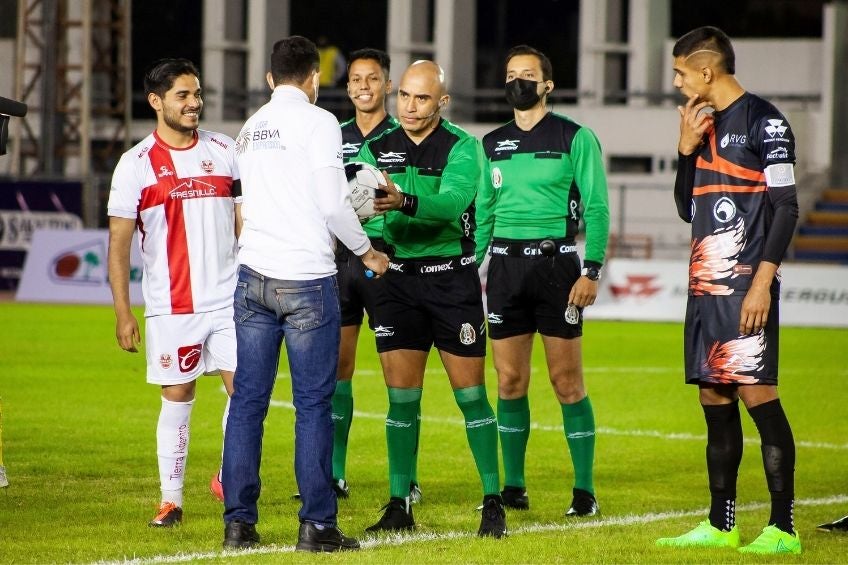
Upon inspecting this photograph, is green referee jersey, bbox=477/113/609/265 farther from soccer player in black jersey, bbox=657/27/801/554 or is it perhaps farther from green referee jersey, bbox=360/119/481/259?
soccer player in black jersey, bbox=657/27/801/554

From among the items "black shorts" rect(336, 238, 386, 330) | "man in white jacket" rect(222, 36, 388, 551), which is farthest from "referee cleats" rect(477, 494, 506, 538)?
"black shorts" rect(336, 238, 386, 330)

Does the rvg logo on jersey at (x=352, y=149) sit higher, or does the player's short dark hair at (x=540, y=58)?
the player's short dark hair at (x=540, y=58)

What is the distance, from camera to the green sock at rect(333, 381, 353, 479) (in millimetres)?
7902

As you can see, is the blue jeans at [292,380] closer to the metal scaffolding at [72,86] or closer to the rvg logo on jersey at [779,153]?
the rvg logo on jersey at [779,153]

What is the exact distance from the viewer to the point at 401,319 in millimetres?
6910

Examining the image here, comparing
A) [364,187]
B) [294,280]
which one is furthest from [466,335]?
[294,280]

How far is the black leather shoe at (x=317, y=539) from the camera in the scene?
19.7 ft

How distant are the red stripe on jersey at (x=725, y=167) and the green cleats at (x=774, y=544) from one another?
4.98 ft

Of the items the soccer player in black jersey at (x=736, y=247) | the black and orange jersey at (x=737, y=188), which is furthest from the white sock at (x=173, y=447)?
the black and orange jersey at (x=737, y=188)

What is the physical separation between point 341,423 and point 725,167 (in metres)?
2.88

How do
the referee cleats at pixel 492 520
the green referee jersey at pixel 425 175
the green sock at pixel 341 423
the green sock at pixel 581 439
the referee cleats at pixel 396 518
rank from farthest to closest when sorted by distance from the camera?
the green sock at pixel 341 423 < the green sock at pixel 581 439 < the green referee jersey at pixel 425 175 < the referee cleats at pixel 396 518 < the referee cleats at pixel 492 520

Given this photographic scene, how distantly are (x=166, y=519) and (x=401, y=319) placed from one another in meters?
1.48

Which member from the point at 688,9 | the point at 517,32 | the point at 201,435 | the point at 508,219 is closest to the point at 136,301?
the point at 201,435

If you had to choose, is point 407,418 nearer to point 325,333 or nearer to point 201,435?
point 325,333
